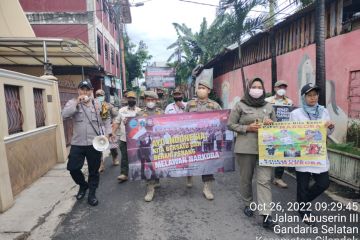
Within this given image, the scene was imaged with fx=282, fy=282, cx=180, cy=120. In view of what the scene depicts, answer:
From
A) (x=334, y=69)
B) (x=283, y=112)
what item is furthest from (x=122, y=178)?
(x=334, y=69)

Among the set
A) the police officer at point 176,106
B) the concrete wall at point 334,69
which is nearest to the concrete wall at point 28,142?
the police officer at point 176,106

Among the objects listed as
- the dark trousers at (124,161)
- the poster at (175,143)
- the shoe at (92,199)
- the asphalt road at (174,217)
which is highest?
the poster at (175,143)

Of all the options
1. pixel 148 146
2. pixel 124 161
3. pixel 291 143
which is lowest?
pixel 124 161

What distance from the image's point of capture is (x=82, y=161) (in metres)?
4.11

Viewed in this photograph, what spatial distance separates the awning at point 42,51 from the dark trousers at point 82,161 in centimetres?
404

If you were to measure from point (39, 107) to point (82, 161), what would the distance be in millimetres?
2937

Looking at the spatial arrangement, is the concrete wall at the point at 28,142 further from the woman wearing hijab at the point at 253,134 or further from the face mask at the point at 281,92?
the face mask at the point at 281,92

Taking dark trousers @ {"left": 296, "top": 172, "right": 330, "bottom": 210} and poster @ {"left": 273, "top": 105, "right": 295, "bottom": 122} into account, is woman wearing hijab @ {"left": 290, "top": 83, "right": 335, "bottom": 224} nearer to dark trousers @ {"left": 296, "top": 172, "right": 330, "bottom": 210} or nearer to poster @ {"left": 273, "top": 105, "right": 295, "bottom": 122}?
dark trousers @ {"left": 296, "top": 172, "right": 330, "bottom": 210}

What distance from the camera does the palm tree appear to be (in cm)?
1021

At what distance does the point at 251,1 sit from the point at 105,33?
12832mm

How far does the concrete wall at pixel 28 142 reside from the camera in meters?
4.14

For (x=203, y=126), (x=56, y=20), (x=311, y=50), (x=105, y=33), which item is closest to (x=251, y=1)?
(x=311, y=50)

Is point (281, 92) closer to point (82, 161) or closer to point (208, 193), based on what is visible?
point (208, 193)

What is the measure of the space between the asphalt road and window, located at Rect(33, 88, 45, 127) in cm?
238
